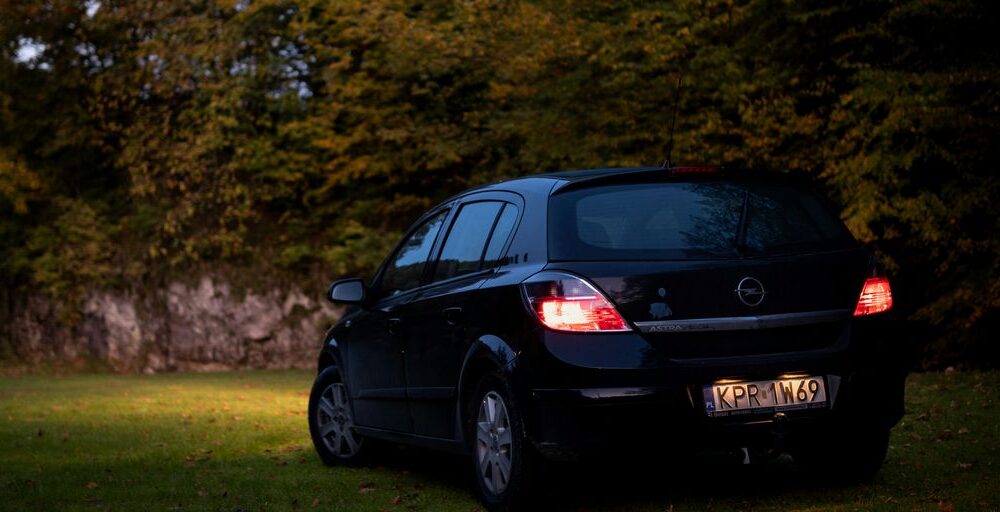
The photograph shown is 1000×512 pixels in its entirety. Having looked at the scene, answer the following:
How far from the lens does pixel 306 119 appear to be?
30031mm

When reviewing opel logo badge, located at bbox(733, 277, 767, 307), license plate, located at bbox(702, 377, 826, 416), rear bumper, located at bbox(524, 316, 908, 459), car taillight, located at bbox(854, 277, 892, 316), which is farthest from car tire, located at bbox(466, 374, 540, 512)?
car taillight, located at bbox(854, 277, 892, 316)

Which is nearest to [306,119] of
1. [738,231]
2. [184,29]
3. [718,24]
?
[184,29]

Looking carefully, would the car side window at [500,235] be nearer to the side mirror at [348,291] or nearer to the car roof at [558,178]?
the car roof at [558,178]

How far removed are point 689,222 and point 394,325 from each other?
7.49ft

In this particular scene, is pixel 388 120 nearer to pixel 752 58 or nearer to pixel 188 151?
pixel 188 151

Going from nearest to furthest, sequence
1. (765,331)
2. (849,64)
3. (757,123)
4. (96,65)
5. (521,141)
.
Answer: (765,331), (849,64), (757,123), (521,141), (96,65)

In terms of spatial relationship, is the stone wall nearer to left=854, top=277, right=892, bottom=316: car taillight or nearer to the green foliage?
the green foliage

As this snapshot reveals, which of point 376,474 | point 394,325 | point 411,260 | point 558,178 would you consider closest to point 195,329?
point 376,474

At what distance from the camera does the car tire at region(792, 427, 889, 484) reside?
21.9 ft

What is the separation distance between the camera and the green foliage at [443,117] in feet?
54.7

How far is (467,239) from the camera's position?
7246mm

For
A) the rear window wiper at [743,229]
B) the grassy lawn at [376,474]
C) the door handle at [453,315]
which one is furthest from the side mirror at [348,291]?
the rear window wiper at [743,229]

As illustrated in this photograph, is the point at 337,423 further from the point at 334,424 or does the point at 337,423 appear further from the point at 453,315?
the point at 453,315

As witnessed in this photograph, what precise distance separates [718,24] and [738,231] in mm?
13659
